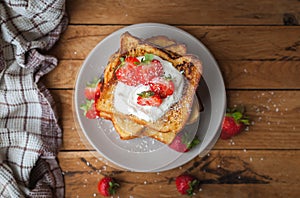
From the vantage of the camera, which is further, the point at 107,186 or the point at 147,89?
the point at 107,186

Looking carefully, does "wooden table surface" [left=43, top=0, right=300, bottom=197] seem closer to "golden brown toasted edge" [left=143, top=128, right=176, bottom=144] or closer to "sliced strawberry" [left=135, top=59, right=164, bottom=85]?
"golden brown toasted edge" [left=143, top=128, right=176, bottom=144]

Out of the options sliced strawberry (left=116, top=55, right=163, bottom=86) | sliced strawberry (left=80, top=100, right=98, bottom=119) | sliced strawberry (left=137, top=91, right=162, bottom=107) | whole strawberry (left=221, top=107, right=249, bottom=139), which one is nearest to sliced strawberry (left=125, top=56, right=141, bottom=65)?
sliced strawberry (left=116, top=55, right=163, bottom=86)

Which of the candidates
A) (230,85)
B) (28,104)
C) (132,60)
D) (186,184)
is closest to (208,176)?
(186,184)

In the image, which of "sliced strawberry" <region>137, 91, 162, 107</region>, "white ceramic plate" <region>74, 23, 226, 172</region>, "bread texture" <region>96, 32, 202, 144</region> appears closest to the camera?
"sliced strawberry" <region>137, 91, 162, 107</region>

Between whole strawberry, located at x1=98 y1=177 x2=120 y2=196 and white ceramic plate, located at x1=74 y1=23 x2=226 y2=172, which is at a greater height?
white ceramic plate, located at x1=74 y1=23 x2=226 y2=172

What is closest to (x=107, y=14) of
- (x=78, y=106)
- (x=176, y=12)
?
(x=176, y=12)

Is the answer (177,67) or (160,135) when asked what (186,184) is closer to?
(160,135)
